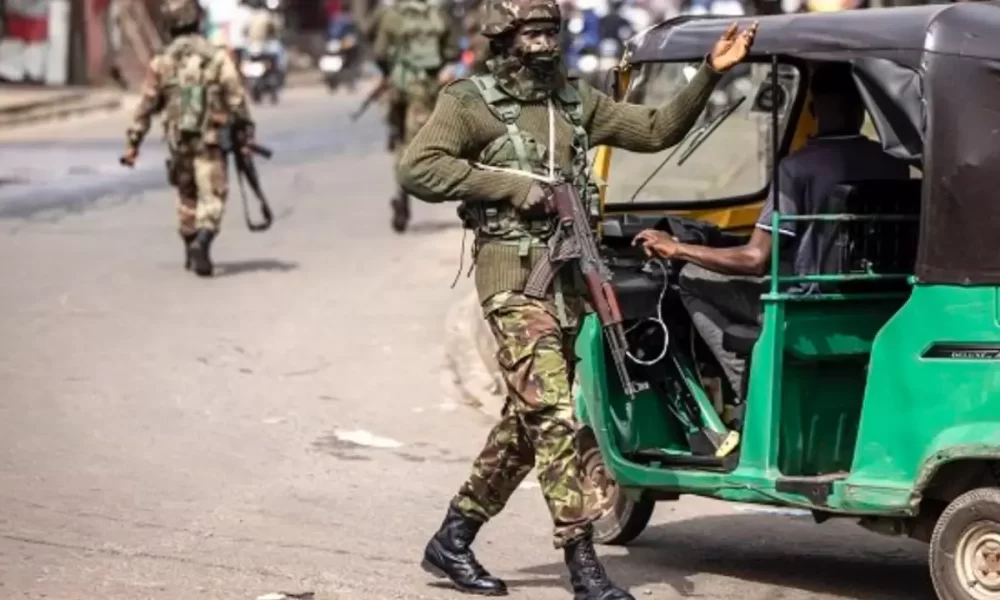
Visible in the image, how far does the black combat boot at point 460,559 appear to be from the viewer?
6984 millimetres

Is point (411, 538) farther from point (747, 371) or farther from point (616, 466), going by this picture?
point (747, 371)

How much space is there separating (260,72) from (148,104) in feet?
82.3

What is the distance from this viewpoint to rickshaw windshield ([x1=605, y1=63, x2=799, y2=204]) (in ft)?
27.3

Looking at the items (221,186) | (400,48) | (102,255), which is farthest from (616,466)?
(400,48)

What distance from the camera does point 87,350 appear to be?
1196 cm

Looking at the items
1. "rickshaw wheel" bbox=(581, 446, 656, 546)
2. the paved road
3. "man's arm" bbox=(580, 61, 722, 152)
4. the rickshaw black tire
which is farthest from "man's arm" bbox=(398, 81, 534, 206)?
the rickshaw black tire

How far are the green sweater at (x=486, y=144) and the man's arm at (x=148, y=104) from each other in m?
7.80

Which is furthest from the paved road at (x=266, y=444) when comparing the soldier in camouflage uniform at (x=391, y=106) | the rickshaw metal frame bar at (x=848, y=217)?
the rickshaw metal frame bar at (x=848, y=217)

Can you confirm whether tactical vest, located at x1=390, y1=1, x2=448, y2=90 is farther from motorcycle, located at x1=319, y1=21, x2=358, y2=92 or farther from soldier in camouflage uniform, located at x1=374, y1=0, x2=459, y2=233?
motorcycle, located at x1=319, y1=21, x2=358, y2=92

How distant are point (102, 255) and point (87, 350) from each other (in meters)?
4.26

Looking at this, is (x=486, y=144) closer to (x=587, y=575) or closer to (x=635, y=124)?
(x=635, y=124)

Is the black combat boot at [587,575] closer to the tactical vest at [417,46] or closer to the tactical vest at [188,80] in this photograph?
the tactical vest at [188,80]

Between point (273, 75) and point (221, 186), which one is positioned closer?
point (221, 186)

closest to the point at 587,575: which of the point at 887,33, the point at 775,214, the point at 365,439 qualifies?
the point at 775,214
